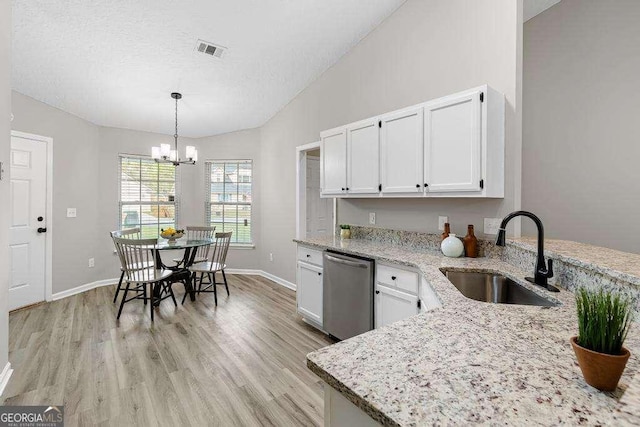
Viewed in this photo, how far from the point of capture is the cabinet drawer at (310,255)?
9.80 ft

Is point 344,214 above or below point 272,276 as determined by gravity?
above

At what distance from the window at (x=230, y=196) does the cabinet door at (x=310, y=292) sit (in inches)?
97.2

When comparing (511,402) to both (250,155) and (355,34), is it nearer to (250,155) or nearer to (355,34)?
(355,34)

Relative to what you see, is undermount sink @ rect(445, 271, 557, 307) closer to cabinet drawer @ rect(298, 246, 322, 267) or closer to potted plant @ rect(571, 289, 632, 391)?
potted plant @ rect(571, 289, 632, 391)

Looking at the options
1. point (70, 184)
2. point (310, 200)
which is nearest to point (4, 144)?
point (70, 184)

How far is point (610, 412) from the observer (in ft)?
1.86

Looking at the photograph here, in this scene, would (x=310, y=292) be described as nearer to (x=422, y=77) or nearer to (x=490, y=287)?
(x=490, y=287)

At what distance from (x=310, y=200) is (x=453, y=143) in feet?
9.35

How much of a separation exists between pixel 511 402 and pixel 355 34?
3.53 meters

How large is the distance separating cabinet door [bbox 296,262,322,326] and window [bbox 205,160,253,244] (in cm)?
247

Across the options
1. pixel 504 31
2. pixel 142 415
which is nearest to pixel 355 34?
Result: pixel 504 31

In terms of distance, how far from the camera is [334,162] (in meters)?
3.26

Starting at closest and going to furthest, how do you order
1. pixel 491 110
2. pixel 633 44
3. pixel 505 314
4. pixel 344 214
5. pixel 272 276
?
pixel 505 314, pixel 491 110, pixel 633 44, pixel 344 214, pixel 272 276

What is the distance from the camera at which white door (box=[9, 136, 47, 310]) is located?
139 inches
